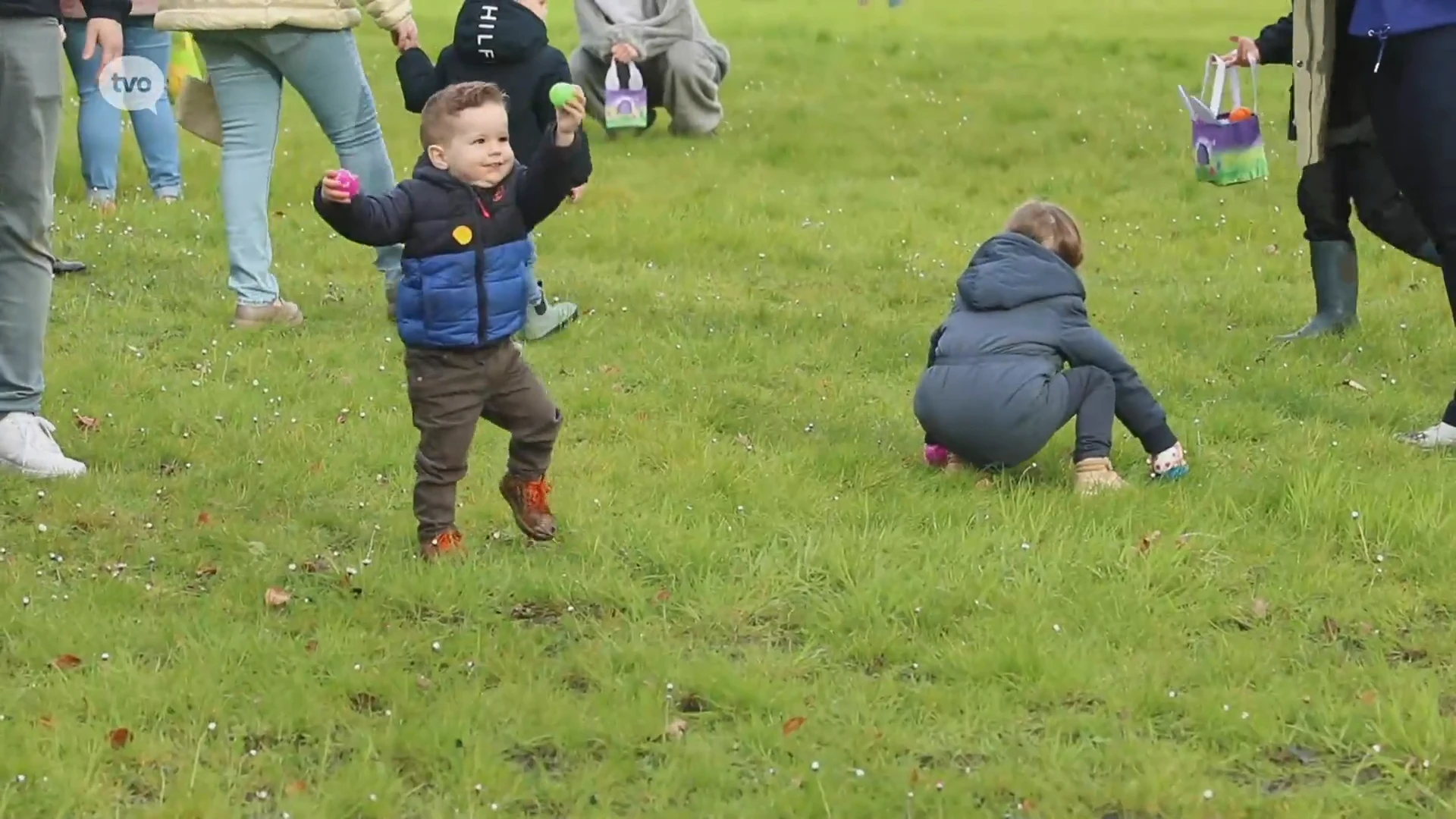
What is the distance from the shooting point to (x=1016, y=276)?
5.76 m

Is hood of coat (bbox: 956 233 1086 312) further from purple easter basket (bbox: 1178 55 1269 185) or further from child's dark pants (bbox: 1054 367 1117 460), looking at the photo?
purple easter basket (bbox: 1178 55 1269 185)

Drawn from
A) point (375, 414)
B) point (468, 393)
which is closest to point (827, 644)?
point (468, 393)

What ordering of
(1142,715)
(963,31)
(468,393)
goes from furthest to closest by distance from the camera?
1. (963,31)
2. (468,393)
3. (1142,715)

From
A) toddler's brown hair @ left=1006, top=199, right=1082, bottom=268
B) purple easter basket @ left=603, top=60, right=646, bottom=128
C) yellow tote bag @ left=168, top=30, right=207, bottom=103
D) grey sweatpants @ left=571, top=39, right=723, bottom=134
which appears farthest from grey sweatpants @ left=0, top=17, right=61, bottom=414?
grey sweatpants @ left=571, top=39, right=723, bottom=134

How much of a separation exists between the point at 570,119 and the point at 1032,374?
72.4 inches

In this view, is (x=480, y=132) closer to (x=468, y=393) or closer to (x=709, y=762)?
(x=468, y=393)

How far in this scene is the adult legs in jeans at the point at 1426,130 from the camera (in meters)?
5.88

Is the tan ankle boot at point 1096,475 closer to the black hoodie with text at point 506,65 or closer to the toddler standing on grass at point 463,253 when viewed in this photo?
the toddler standing on grass at point 463,253

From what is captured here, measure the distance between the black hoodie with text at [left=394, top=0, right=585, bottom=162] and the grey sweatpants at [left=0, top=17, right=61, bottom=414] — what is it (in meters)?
2.07

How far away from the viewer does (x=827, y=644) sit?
4527mm

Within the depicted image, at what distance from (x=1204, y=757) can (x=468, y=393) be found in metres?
2.18

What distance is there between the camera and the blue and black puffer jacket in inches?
187

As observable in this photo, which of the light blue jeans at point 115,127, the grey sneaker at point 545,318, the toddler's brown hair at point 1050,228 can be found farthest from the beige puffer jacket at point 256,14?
the light blue jeans at point 115,127

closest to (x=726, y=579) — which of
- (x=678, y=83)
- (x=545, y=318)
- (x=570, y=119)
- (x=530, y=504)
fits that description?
(x=530, y=504)
